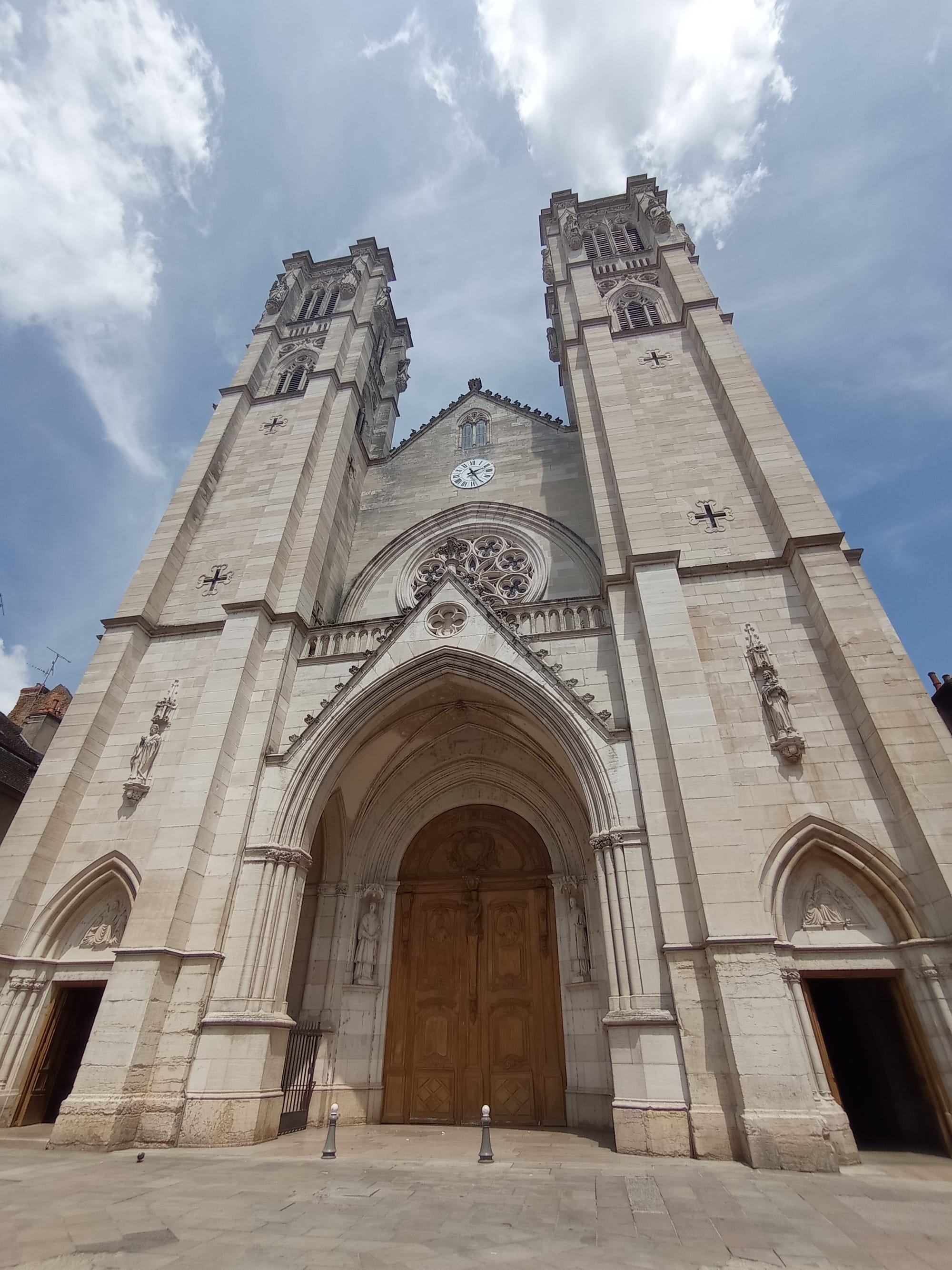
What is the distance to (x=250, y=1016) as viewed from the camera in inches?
289

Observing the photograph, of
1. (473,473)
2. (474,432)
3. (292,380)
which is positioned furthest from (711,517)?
(292,380)

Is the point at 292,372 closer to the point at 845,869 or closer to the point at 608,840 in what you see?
the point at 608,840

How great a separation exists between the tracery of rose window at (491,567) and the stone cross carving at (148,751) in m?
5.40

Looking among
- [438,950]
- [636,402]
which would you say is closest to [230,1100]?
[438,950]

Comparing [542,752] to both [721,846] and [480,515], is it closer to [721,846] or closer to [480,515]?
[721,846]

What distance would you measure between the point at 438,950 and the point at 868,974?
636 cm

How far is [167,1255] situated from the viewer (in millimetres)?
3201

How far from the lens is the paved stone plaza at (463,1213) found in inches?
129

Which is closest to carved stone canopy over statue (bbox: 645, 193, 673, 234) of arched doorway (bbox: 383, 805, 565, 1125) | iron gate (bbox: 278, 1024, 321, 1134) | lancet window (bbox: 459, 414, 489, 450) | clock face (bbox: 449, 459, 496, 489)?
lancet window (bbox: 459, 414, 489, 450)

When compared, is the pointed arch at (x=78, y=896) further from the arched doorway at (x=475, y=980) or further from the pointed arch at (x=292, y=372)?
the pointed arch at (x=292, y=372)

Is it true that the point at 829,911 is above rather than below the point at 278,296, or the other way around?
below

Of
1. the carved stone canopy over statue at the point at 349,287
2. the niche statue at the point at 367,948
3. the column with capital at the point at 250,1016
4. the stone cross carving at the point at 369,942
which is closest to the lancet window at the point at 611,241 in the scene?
the carved stone canopy over statue at the point at 349,287

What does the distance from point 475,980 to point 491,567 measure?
8266mm

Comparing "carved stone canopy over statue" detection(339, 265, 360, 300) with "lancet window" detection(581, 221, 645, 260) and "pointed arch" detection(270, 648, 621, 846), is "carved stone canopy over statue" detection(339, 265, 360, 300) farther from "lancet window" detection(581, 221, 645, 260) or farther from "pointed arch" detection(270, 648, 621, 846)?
"pointed arch" detection(270, 648, 621, 846)
